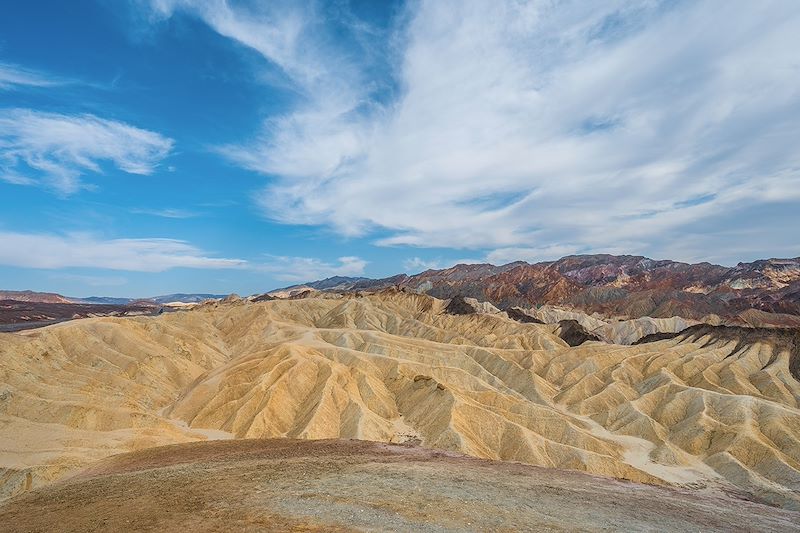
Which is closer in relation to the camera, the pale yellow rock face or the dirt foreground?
the dirt foreground

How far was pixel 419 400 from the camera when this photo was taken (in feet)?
215

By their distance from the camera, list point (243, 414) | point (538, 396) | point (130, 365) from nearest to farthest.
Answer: point (243, 414) < point (130, 365) < point (538, 396)

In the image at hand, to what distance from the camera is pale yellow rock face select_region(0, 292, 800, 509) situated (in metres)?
50.2

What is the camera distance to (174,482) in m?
27.1

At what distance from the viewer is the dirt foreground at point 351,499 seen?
20.9 meters

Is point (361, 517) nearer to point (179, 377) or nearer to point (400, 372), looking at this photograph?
point (400, 372)

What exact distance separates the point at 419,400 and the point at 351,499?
140 ft

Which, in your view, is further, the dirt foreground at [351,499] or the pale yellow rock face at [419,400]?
the pale yellow rock face at [419,400]

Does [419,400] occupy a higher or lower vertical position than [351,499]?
lower

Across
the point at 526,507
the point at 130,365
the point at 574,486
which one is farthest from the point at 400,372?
the point at 526,507

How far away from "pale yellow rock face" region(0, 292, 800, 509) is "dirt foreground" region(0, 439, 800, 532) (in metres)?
11.1

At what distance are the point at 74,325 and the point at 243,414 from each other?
4456 cm

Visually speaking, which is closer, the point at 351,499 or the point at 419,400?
the point at 351,499

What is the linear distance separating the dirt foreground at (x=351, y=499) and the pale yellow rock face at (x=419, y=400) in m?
11.1
